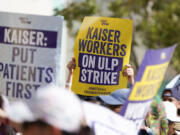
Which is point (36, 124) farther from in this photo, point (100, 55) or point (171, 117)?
point (171, 117)

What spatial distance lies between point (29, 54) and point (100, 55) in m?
1.34

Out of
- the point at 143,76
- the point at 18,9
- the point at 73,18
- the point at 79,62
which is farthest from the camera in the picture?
the point at 73,18

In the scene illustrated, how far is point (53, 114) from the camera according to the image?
11.0ft

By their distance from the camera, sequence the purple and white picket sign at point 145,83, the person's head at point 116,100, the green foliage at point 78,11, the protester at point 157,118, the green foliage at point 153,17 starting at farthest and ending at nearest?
the green foliage at point 153,17 < the green foliage at point 78,11 < the protester at point 157,118 < the person's head at point 116,100 < the purple and white picket sign at point 145,83

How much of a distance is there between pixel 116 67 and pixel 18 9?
6696mm

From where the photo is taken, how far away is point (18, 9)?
498 inches

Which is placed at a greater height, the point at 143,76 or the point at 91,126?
the point at 143,76

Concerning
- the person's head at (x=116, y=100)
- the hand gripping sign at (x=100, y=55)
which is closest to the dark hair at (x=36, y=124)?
the person's head at (x=116, y=100)

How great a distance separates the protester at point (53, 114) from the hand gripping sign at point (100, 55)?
2779 mm

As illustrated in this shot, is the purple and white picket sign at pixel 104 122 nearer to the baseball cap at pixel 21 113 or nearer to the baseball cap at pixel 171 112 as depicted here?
the baseball cap at pixel 21 113

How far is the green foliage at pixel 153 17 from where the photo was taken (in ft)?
75.5

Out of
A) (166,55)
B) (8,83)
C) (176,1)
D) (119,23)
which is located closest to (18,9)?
(119,23)

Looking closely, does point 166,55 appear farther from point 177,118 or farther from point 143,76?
point 177,118

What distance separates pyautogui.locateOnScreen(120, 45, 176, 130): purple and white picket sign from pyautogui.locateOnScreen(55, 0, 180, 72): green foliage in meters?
16.9
